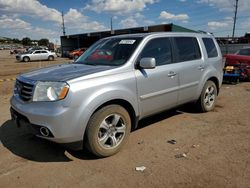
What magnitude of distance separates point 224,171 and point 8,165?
301 cm

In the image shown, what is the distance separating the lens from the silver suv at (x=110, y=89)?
11.3ft

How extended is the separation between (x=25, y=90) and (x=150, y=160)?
82.3 inches

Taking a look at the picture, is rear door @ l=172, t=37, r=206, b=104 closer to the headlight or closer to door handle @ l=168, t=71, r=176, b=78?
door handle @ l=168, t=71, r=176, b=78

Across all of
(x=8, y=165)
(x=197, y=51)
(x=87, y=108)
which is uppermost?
(x=197, y=51)

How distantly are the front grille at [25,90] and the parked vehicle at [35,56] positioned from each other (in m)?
31.5

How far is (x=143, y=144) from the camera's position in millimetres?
4398

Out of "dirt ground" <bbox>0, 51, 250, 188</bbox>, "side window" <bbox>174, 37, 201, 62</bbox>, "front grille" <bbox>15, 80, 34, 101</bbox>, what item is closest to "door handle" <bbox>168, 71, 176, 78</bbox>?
"side window" <bbox>174, 37, 201, 62</bbox>

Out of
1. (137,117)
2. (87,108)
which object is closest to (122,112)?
(137,117)

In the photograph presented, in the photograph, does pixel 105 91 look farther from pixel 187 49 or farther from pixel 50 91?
pixel 187 49

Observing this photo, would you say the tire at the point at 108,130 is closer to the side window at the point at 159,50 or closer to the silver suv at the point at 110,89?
the silver suv at the point at 110,89

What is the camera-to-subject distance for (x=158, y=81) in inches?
179

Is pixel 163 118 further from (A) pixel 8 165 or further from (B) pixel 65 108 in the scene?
(A) pixel 8 165

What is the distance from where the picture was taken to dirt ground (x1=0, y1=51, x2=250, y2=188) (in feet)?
10.8

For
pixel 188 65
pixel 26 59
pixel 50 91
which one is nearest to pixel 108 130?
pixel 50 91
